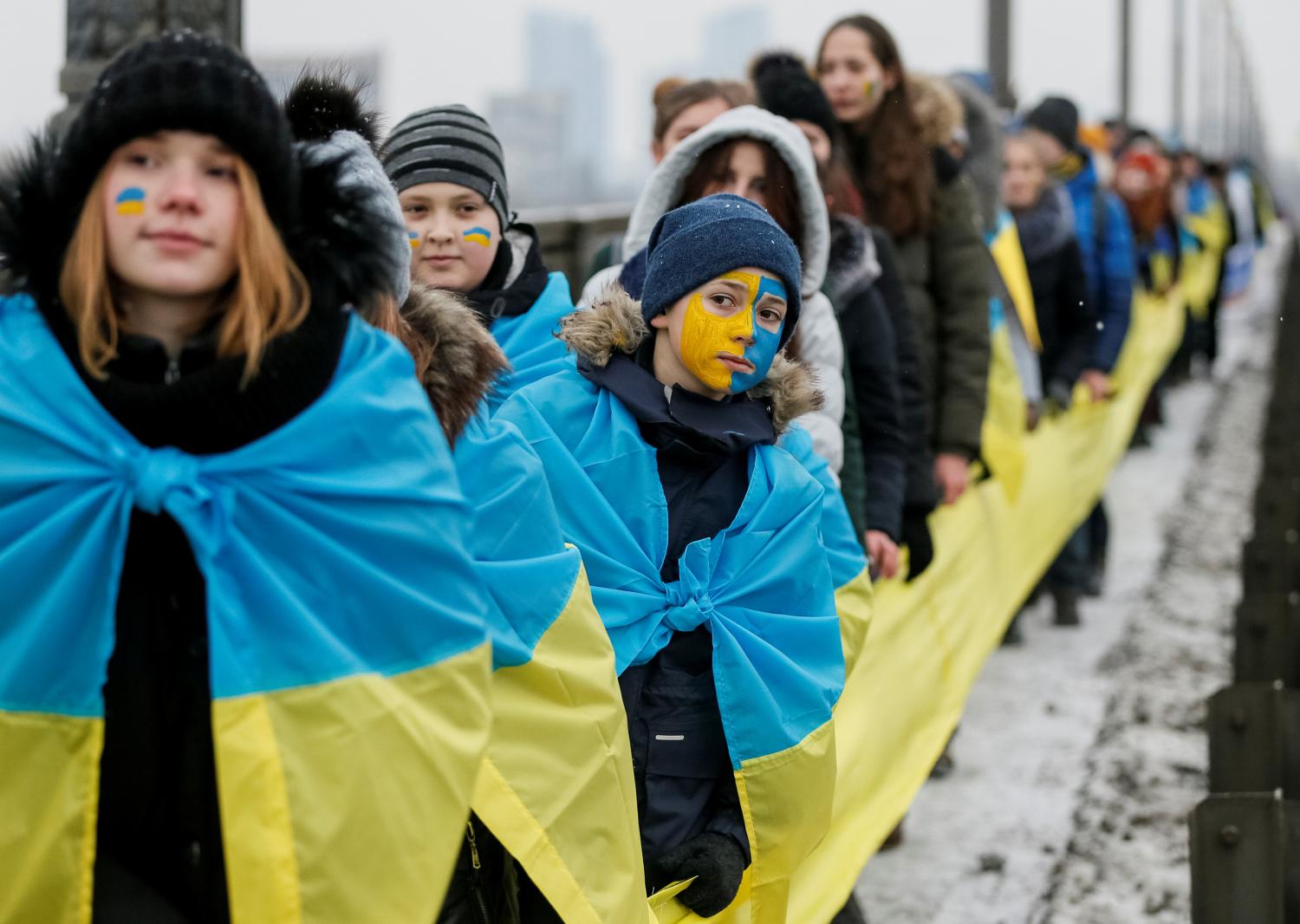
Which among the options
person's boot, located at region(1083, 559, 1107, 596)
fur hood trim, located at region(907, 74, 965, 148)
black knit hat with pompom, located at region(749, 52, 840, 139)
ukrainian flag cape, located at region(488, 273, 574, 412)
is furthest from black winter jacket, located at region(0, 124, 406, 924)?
person's boot, located at region(1083, 559, 1107, 596)

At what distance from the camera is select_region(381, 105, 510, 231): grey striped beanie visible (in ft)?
12.2

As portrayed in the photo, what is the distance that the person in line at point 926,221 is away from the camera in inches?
223

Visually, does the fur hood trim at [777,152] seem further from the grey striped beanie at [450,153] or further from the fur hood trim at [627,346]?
the fur hood trim at [627,346]

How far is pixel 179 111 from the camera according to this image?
218 cm

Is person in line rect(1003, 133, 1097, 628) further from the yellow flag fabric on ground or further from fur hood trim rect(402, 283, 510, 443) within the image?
fur hood trim rect(402, 283, 510, 443)

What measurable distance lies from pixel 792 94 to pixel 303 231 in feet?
9.47

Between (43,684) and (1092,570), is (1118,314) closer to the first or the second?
(1092,570)

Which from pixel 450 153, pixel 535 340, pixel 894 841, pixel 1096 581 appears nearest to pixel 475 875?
pixel 535 340

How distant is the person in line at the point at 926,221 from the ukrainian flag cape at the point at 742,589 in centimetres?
221

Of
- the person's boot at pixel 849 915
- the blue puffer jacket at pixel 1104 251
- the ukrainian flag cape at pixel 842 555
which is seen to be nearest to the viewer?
the ukrainian flag cape at pixel 842 555

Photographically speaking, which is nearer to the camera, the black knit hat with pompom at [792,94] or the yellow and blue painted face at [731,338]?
the yellow and blue painted face at [731,338]

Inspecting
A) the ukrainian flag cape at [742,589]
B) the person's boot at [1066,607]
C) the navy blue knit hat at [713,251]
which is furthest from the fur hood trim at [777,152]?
the person's boot at [1066,607]

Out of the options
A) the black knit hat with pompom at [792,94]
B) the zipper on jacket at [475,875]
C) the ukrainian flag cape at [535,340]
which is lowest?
the zipper on jacket at [475,875]

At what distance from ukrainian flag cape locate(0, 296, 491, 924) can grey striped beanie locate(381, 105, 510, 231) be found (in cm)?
153
